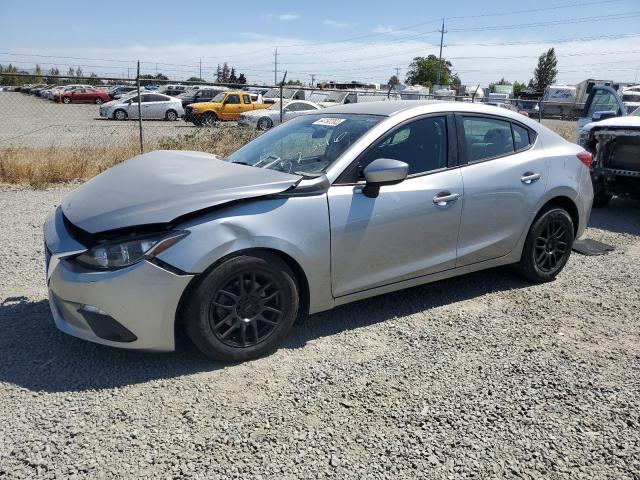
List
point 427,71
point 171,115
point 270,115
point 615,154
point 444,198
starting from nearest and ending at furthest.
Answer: point 444,198
point 615,154
point 270,115
point 171,115
point 427,71

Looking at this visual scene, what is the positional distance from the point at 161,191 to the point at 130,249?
440 mm

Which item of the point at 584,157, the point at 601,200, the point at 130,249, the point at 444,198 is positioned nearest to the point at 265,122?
the point at 601,200

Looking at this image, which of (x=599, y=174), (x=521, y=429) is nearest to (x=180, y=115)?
(x=599, y=174)

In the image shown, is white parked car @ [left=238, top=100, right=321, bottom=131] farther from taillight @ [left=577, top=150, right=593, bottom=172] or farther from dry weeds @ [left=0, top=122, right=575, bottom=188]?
taillight @ [left=577, top=150, right=593, bottom=172]

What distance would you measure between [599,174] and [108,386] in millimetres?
7038

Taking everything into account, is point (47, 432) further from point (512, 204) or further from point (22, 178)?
point (22, 178)

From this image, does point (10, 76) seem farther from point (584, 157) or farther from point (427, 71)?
point (427, 71)

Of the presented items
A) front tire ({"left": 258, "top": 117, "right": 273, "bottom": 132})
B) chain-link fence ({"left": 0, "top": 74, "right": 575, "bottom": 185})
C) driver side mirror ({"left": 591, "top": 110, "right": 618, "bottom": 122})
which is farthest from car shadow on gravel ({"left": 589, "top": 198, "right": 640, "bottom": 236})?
front tire ({"left": 258, "top": 117, "right": 273, "bottom": 132})

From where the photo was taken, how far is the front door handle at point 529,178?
4.50 m

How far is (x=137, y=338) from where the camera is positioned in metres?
3.10

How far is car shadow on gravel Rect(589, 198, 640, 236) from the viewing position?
24.0ft

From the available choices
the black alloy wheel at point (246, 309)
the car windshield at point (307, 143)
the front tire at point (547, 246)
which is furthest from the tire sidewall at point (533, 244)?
the black alloy wheel at point (246, 309)

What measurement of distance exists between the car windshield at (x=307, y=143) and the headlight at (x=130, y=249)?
3.52 feet

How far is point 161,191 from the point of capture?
3.29 meters
